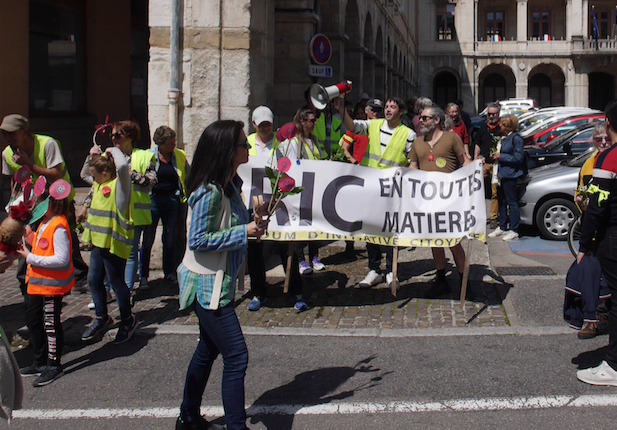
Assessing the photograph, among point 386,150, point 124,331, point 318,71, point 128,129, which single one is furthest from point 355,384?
point 318,71

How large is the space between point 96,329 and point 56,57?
8.91m

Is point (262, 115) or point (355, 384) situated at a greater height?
point (262, 115)

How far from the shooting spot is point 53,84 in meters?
13.3

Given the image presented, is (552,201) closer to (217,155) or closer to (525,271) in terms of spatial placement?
(525,271)

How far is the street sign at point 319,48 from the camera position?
11.6m

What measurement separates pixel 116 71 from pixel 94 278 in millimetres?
9375

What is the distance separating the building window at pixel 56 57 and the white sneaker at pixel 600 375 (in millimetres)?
10766

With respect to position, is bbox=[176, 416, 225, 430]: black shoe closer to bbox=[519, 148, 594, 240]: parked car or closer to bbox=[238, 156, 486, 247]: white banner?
bbox=[238, 156, 486, 247]: white banner

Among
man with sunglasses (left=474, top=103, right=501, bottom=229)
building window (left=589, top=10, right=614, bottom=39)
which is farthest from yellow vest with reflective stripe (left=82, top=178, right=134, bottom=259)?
building window (left=589, top=10, right=614, bottom=39)

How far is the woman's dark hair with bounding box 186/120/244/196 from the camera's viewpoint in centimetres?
384

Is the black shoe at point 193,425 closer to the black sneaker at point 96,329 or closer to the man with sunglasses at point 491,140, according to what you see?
the black sneaker at point 96,329

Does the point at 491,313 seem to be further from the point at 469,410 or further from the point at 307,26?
the point at 307,26

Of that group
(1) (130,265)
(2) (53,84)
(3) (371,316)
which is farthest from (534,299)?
(2) (53,84)

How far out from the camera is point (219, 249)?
3.82 meters
